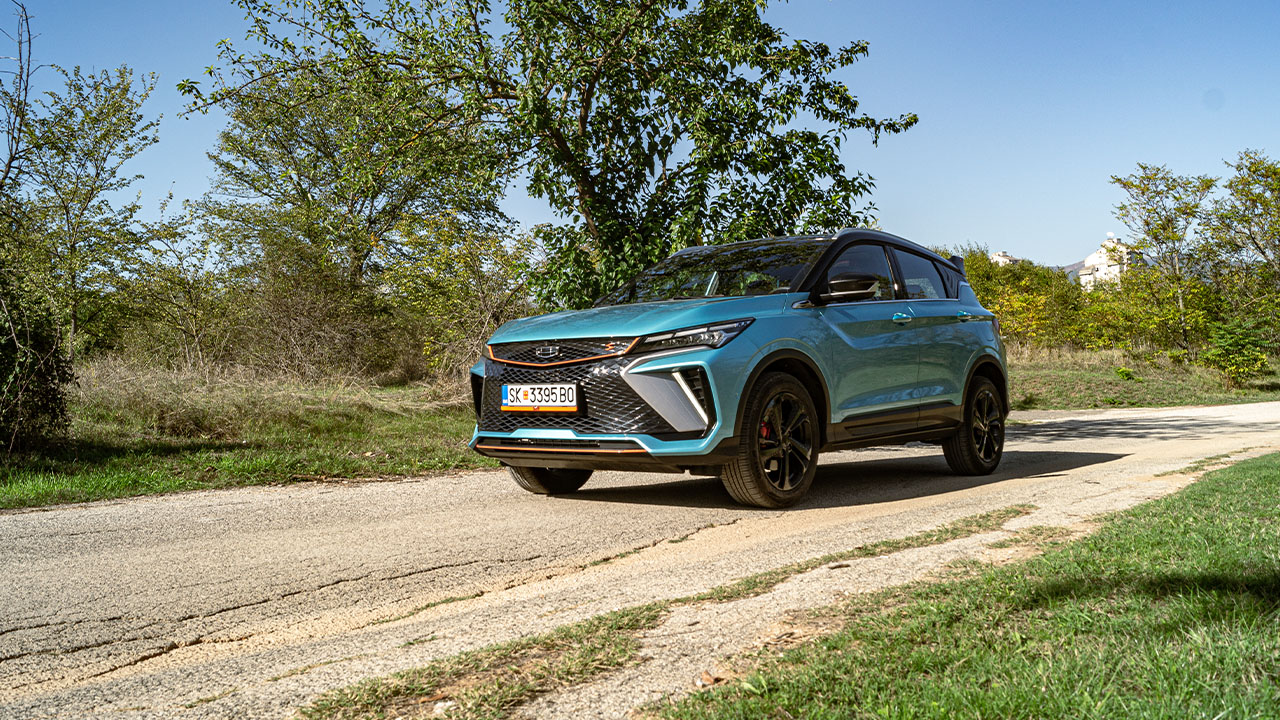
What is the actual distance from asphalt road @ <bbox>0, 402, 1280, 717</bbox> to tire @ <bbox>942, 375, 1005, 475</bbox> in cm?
20

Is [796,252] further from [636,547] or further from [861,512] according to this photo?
[636,547]

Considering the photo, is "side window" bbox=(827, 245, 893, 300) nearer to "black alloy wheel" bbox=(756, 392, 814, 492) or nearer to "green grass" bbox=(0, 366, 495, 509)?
"black alloy wheel" bbox=(756, 392, 814, 492)

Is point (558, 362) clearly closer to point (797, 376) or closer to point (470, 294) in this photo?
point (797, 376)

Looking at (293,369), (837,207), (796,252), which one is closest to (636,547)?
(796,252)

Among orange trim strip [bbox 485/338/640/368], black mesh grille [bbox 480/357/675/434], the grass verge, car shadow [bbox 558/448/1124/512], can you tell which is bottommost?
car shadow [bbox 558/448/1124/512]

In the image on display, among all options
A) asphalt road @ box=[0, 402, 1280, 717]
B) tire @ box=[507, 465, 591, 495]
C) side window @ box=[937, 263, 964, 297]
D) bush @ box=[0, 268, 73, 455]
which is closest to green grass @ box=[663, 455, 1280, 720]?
asphalt road @ box=[0, 402, 1280, 717]

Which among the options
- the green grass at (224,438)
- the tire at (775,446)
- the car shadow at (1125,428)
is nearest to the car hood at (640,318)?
the tire at (775,446)

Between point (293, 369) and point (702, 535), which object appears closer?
point (702, 535)

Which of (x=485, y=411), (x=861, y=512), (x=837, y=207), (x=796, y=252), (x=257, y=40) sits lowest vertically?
(x=861, y=512)

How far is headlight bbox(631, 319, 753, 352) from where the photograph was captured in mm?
5449

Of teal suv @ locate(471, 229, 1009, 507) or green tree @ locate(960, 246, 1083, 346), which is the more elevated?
green tree @ locate(960, 246, 1083, 346)

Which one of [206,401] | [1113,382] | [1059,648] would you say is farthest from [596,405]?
[1113,382]

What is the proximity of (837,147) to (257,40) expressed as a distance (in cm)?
758

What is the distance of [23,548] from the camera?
484 cm
